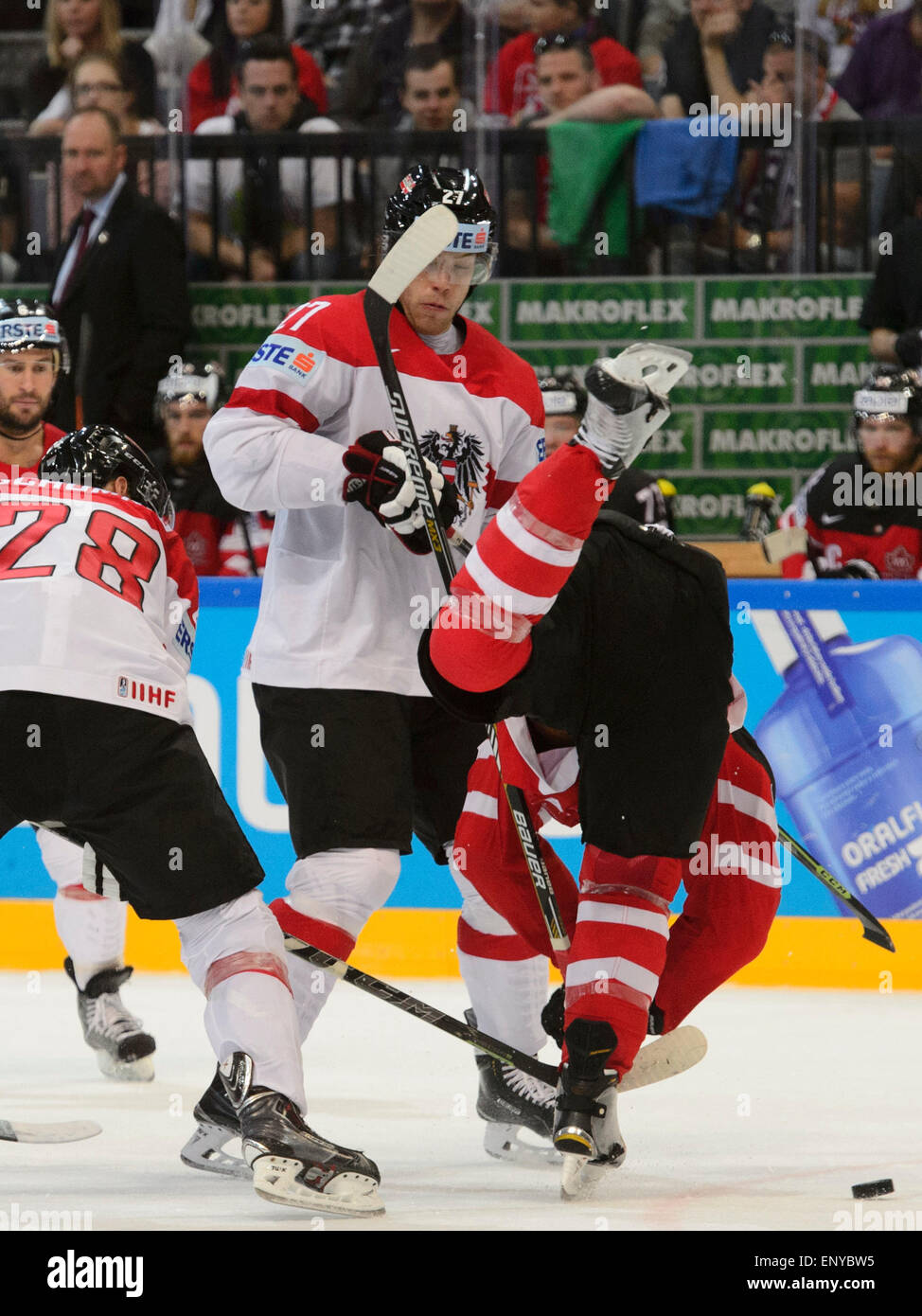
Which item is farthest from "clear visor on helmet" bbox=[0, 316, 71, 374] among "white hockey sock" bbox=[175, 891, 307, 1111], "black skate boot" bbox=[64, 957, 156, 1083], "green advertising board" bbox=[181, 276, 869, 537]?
"white hockey sock" bbox=[175, 891, 307, 1111]

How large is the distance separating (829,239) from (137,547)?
3646 mm

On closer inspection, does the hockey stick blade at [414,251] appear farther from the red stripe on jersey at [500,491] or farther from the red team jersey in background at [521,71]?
the red team jersey in background at [521,71]

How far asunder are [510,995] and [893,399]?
8.64 feet

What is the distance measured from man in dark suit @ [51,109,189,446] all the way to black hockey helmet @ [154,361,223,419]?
0.61ft

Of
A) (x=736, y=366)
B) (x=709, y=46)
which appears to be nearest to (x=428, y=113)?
(x=709, y=46)

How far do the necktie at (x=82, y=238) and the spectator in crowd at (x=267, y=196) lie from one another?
0.41 meters

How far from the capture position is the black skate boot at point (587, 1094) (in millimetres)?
2498

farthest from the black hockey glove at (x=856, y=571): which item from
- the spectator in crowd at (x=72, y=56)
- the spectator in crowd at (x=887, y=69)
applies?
the spectator in crowd at (x=72, y=56)

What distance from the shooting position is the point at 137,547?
2.61 m

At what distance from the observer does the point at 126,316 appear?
5.62 m

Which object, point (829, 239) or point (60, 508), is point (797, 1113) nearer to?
point (60, 508)

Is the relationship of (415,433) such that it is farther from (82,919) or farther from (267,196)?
(267,196)

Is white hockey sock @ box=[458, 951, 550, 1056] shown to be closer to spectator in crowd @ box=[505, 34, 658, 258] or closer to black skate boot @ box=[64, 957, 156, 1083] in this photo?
black skate boot @ box=[64, 957, 156, 1083]
